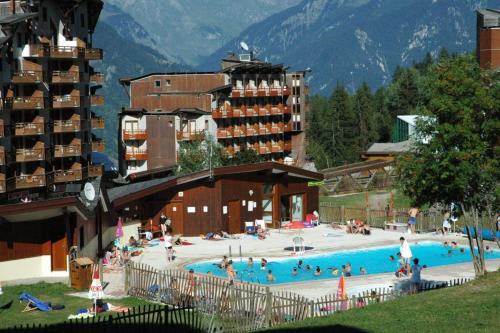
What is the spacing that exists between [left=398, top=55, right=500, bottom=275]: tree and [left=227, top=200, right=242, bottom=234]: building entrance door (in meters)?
26.8

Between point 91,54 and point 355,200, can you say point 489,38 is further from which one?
point 91,54

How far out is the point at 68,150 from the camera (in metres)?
70.8

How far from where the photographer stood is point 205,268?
45.5 metres

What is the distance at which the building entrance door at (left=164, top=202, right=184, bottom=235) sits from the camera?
5691 cm

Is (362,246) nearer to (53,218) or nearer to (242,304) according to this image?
(53,218)

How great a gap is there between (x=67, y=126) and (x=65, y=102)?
1755 mm

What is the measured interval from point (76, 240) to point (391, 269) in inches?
576

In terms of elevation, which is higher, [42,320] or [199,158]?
[199,158]

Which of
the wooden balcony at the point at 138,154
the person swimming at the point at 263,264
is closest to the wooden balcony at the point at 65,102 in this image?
the wooden balcony at the point at 138,154

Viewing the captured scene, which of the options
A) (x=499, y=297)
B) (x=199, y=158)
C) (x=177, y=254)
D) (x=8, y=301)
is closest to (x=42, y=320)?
(x=8, y=301)

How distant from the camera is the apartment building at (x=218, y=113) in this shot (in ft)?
307

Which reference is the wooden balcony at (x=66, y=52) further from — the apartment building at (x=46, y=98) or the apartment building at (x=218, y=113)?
the apartment building at (x=218, y=113)

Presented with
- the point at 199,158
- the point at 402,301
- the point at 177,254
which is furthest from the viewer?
the point at 199,158

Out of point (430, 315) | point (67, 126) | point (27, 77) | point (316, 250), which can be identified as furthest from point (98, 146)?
point (430, 315)
